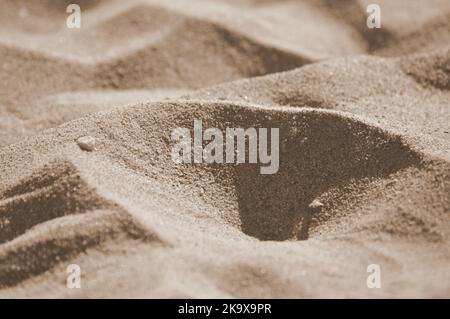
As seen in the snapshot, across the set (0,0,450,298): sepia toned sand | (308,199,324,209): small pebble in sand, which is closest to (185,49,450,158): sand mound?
(0,0,450,298): sepia toned sand

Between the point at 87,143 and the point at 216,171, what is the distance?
1.06ft

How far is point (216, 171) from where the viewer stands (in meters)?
1.53

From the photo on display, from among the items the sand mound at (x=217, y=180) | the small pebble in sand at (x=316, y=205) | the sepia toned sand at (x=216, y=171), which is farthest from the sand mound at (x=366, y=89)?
the small pebble in sand at (x=316, y=205)

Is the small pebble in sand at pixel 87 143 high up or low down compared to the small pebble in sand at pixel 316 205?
up

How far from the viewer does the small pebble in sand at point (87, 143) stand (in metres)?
1.47

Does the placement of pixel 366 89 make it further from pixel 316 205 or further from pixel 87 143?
pixel 87 143

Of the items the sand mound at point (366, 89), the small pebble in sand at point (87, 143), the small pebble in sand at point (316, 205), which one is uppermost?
the sand mound at point (366, 89)

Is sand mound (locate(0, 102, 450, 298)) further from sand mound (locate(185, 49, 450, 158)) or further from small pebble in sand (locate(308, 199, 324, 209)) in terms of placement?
sand mound (locate(185, 49, 450, 158))

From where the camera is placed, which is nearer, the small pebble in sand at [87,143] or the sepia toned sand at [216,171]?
the sepia toned sand at [216,171]

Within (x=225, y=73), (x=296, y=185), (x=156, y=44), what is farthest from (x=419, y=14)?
(x=296, y=185)

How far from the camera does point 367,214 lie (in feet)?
4.33

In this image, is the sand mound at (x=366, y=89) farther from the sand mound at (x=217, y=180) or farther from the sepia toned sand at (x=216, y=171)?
the sand mound at (x=217, y=180)

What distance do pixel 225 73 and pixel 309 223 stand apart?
3.04 feet
